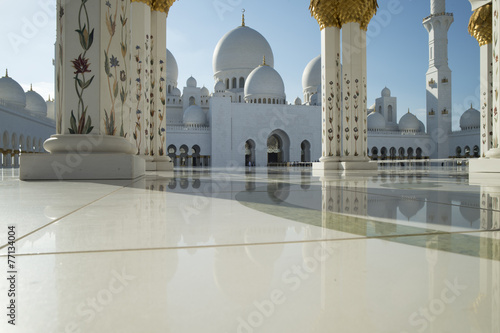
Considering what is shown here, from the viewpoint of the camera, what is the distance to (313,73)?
22.7 meters

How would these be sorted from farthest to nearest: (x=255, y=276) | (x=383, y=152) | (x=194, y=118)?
1. (x=383, y=152)
2. (x=194, y=118)
3. (x=255, y=276)

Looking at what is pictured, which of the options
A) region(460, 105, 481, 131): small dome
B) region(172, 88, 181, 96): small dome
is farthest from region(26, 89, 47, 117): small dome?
region(460, 105, 481, 131): small dome

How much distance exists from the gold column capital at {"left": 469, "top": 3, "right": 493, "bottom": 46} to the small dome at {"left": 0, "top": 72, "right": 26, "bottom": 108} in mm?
16175

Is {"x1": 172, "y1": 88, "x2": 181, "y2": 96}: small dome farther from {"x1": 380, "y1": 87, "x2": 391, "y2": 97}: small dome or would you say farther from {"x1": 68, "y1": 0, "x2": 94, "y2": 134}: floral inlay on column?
{"x1": 68, "y1": 0, "x2": 94, "y2": 134}: floral inlay on column

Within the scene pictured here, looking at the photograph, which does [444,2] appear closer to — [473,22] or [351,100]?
[473,22]

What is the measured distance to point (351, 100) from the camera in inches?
224

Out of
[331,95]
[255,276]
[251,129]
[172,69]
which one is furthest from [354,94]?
[172,69]

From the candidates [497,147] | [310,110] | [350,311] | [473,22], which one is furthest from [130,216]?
[310,110]

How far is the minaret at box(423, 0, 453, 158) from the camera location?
18.2 meters

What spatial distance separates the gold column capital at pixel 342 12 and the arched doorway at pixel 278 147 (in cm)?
1335

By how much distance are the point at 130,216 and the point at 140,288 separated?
19.0 inches

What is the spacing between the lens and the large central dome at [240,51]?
22391 mm

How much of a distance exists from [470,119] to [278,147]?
11509 mm

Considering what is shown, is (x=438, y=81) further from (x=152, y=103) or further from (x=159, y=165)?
(x=159, y=165)
